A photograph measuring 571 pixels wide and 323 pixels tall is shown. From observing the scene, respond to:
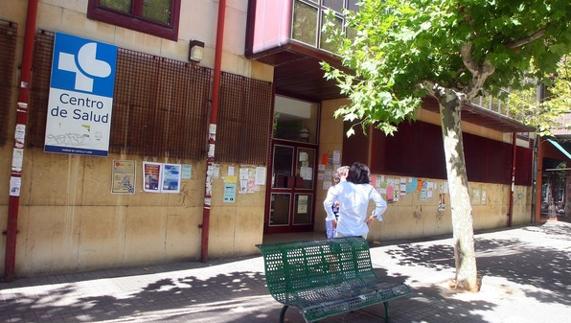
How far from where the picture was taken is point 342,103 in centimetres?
1151

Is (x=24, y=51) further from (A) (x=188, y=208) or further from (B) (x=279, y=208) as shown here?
(B) (x=279, y=208)

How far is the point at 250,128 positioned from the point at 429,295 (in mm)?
4122

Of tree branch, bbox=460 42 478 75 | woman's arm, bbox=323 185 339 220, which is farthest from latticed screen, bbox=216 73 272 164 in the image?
tree branch, bbox=460 42 478 75

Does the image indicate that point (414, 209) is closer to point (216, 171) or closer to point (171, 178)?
point (216, 171)

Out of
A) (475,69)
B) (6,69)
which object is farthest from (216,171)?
(475,69)

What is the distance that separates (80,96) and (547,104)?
12536 millimetres

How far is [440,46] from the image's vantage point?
632 cm

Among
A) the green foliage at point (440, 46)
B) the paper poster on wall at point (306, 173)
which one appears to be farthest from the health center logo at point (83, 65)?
the paper poster on wall at point (306, 173)

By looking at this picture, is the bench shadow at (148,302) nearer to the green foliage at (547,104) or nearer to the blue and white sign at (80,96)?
the blue and white sign at (80,96)

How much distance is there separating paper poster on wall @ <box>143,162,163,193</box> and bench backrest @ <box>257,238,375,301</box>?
3.22 meters

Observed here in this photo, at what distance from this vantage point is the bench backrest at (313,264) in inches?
184

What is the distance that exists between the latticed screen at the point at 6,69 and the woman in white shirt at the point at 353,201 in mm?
4210

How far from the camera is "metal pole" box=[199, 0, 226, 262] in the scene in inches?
305

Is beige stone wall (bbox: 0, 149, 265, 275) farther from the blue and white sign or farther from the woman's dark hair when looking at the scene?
the woman's dark hair
